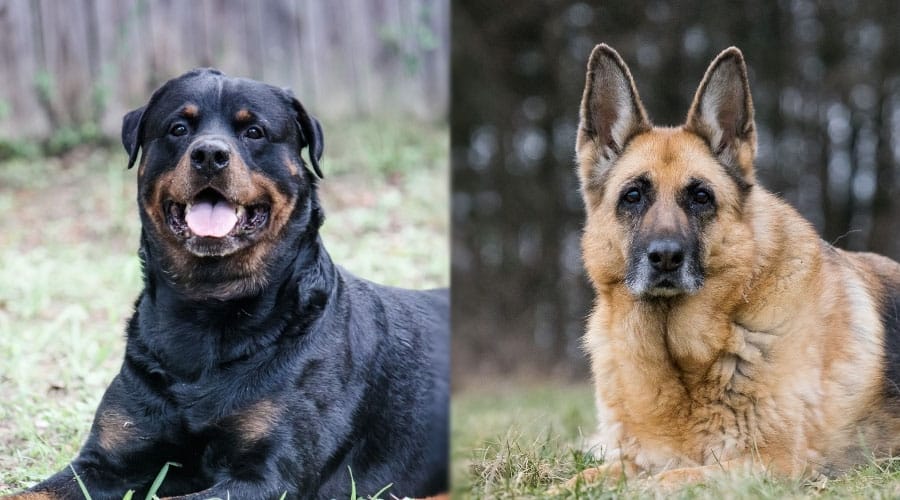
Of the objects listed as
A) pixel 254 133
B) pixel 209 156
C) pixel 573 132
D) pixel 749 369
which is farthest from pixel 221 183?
pixel 573 132

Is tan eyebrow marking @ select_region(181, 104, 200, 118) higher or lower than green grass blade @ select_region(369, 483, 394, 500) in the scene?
higher

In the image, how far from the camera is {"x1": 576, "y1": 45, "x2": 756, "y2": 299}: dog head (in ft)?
10.2

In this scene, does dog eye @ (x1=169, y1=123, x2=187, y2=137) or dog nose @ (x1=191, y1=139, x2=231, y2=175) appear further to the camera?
dog eye @ (x1=169, y1=123, x2=187, y2=137)

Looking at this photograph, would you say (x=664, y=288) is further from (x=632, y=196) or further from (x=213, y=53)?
(x=213, y=53)

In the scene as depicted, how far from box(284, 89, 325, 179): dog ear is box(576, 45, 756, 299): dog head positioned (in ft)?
3.23

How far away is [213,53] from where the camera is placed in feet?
17.1

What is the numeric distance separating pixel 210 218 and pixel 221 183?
15 centimetres

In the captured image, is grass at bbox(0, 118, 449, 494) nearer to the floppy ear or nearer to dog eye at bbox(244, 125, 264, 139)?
dog eye at bbox(244, 125, 264, 139)

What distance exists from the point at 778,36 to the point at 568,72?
1.70 m

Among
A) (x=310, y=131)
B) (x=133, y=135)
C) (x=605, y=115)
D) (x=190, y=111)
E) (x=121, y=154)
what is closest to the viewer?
(x=190, y=111)

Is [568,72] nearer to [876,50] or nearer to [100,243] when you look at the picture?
[876,50]

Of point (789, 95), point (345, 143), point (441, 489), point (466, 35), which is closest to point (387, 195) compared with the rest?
point (345, 143)

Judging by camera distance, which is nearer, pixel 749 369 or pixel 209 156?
pixel 209 156

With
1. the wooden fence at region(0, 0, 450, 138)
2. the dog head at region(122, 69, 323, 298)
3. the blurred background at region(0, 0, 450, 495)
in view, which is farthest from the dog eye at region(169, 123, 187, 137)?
the wooden fence at region(0, 0, 450, 138)
